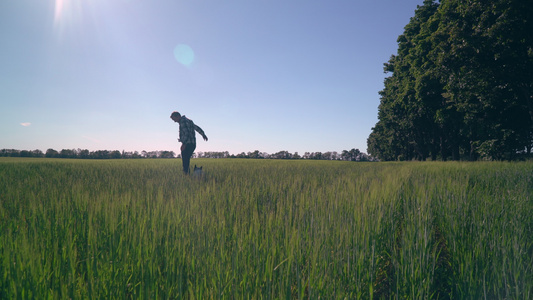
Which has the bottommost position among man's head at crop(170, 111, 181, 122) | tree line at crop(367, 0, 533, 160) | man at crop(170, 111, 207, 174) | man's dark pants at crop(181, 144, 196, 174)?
man's dark pants at crop(181, 144, 196, 174)

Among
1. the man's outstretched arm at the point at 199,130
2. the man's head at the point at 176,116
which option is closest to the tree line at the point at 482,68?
the man's outstretched arm at the point at 199,130

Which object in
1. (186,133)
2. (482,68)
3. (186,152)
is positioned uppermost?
(482,68)

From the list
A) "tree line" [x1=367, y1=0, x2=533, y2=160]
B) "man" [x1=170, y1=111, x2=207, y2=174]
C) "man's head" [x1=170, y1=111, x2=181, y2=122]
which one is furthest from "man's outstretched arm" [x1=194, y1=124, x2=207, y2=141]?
"tree line" [x1=367, y1=0, x2=533, y2=160]

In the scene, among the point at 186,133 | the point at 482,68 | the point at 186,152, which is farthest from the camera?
the point at 482,68

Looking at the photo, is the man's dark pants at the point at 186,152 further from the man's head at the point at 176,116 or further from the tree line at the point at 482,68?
the tree line at the point at 482,68

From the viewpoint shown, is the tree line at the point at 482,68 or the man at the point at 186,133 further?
the tree line at the point at 482,68

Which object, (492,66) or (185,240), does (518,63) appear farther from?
(185,240)

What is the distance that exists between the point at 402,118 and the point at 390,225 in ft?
98.7

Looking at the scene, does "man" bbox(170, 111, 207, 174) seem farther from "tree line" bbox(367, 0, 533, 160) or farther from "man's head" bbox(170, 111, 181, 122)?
"tree line" bbox(367, 0, 533, 160)

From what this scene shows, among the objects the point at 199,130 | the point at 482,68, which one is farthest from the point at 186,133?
the point at 482,68

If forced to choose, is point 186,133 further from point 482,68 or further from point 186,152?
point 482,68

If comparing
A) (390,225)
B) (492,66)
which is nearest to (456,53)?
(492,66)

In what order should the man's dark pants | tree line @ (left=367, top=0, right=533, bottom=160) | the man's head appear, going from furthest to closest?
tree line @ (left=367, top=0, right=533, bottom=160) < the man's dark pants < the man's head

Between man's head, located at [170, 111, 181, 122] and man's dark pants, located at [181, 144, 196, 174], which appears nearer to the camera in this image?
man's head, located at [170, 111, 181, 122]
